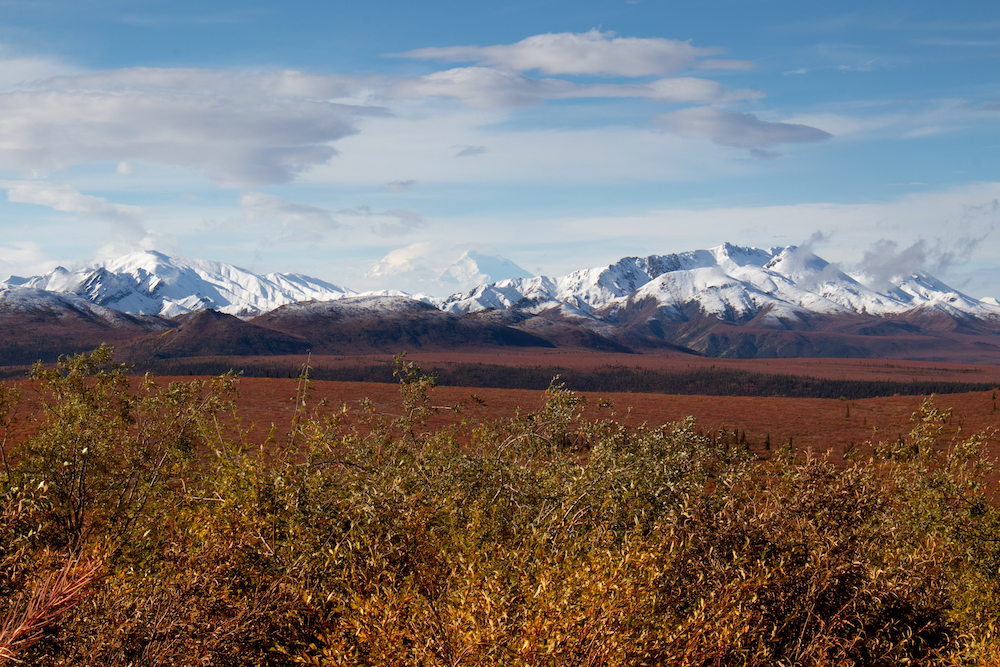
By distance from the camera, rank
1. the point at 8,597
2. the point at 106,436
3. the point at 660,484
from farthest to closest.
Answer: the point at 106,436 → the point at 660,484 → the point at 8,597

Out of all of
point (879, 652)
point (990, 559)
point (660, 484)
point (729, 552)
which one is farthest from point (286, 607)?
point (990, 559)

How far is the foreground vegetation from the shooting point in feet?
30.1

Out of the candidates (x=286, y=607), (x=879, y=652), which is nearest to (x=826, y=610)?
(x=879, y=652)

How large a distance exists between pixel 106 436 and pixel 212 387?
3538 mm

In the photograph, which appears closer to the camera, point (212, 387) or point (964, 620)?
point (964, 620)

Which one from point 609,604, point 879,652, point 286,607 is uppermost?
point 609,604

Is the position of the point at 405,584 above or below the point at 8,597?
below

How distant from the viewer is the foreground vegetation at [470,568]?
9172 mm

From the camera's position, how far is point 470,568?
10.1 m

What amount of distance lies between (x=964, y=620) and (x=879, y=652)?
771cm

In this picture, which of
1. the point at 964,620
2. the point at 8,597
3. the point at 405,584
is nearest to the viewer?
the point at 8,597

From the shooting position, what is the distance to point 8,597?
878cm

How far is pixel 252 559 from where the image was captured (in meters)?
12.5

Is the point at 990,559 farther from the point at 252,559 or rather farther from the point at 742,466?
the point at 252,559
